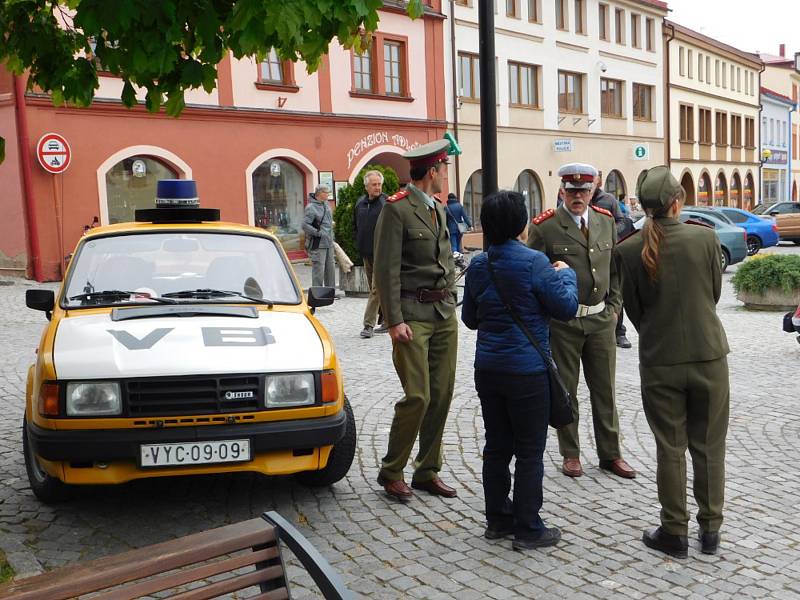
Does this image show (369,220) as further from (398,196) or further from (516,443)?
(516,443)

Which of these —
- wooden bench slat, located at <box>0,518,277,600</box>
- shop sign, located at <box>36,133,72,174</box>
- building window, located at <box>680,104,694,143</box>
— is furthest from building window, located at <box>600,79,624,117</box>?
wooden bench slat, located at <box>0,518,277,600</box>

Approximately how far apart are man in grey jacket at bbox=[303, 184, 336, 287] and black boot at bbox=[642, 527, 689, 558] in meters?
11.0

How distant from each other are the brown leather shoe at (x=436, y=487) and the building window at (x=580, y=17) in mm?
36743

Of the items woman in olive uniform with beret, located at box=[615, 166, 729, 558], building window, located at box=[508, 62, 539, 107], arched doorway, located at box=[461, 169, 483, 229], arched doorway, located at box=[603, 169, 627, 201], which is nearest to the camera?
woman in olive uniform with beret, located at box=[615, 166, 729, 558]

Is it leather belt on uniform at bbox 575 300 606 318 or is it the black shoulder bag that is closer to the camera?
the black shoulder bag

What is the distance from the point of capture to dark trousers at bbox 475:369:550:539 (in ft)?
15.3

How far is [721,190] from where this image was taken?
55.6 meters

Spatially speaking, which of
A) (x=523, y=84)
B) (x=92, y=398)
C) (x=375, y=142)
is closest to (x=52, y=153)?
(x=375, y=142)

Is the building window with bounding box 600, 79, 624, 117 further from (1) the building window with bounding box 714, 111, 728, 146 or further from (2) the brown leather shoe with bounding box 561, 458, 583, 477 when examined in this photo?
(2) the brown leather shoe with bounding box 561, 458, 583, 477

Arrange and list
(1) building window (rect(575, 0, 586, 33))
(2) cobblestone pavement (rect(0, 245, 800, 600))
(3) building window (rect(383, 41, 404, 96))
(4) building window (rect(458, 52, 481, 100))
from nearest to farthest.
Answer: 1. (2) cobblestone pavement (rect(0, 245, 800, 600))
2. (3) building window (rect(383, 41, 404, 96))
3. (4) building window (rect(458, 52, 481, 100))
4. (1) building window (rect(575, 0, 586, 33))

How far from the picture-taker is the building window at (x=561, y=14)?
38281mm

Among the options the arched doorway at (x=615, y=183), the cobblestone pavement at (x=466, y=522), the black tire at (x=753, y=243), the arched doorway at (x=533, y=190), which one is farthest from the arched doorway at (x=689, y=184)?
the cobblestone pavement at (x=466, y=522)

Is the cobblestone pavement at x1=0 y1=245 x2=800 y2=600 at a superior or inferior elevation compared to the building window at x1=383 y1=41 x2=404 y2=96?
inferior

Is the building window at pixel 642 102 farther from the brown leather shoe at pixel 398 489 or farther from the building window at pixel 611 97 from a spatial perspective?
the brown leather shoe at pixel 398 489
